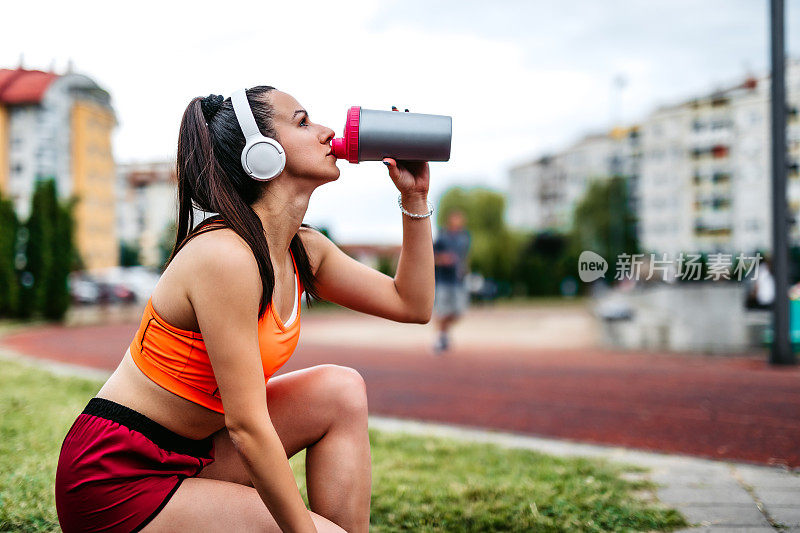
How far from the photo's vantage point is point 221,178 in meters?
1.64

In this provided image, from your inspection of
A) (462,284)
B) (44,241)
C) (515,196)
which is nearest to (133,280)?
(44,241)

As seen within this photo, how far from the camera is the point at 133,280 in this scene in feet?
85.5

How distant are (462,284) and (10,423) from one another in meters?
6.71

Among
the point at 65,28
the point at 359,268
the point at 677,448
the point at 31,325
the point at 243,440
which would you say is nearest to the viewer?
the point at 243,440

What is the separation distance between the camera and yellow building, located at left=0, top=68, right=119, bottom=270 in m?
4.71

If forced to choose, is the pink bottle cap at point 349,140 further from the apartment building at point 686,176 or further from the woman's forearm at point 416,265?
the apartment building at point 686,176

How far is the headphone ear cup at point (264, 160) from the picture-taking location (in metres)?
1.61

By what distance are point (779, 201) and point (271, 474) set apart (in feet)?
26.8

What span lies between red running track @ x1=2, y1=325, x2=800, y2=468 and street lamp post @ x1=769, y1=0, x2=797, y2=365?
0.35 m

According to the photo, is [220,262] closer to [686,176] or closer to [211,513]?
[211,513]

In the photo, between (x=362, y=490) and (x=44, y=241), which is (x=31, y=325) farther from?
(x=362, y=490)

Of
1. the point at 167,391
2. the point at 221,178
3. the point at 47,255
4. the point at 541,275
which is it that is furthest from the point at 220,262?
the point at 541,275

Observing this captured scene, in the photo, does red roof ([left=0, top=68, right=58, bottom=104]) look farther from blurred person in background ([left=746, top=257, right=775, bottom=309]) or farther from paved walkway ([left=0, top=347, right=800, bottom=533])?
blurred person in background ([left=746, top=257, right=775, bottom=309])

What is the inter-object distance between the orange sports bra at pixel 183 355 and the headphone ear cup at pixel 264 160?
294 millimetres
